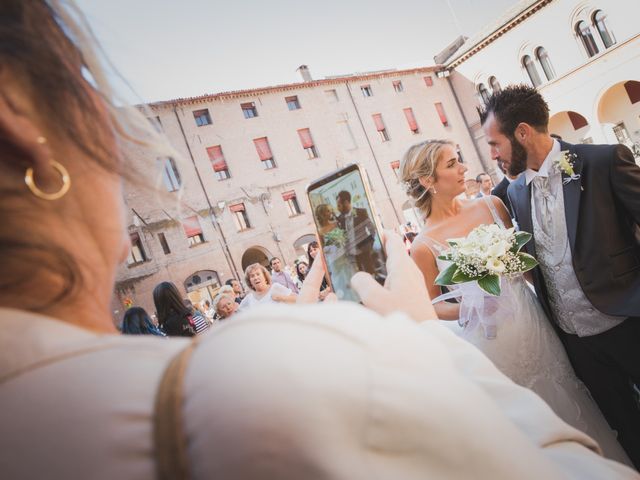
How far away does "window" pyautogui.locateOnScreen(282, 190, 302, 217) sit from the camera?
2286 centimetres

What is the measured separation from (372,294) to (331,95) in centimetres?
2645

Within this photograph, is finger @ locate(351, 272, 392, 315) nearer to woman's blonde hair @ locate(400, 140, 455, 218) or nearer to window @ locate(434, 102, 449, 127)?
woman's blonde hair @ locate(400, 140, 455, 218)

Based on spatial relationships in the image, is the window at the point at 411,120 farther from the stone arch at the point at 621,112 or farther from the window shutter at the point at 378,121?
the stone arch at the point at 621,112

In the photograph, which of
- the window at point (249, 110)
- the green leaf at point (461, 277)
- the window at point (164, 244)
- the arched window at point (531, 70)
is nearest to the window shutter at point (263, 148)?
the window at point (249, 110)

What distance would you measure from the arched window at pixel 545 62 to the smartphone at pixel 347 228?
2496 cm

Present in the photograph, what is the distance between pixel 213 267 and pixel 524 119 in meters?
19.5

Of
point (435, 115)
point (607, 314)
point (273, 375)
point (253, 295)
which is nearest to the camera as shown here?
point (273, 375)

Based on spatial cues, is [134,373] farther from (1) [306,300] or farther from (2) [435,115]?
(2) [435,115]

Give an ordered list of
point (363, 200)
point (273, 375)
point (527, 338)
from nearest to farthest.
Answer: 1. point (273, 375)
2. point (363, 200)
3. point (527, 338)

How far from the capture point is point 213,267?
20609mm

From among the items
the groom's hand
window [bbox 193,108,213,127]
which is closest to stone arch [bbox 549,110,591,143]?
window [bbox 193,108,213,127]

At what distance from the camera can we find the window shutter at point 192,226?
65.8ft

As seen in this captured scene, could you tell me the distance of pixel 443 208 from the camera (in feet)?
11.5

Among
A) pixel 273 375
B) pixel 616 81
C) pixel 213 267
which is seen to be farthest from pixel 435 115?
pixel 273 375
